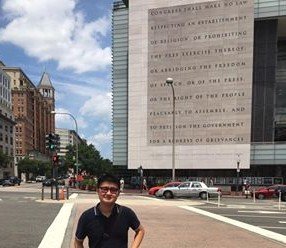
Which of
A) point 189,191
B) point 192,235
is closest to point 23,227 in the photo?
point 192,235

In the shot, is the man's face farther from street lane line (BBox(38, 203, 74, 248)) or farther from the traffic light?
the traffic light

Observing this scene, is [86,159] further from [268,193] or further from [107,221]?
[107,221]

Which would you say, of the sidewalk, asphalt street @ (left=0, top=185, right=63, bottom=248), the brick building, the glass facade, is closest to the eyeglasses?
the sidewalk

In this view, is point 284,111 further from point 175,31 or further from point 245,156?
point 175,31

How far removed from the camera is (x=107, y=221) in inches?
177

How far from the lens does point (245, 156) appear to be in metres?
69.3

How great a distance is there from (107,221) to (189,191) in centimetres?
3553

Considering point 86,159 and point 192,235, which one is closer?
point 192,235

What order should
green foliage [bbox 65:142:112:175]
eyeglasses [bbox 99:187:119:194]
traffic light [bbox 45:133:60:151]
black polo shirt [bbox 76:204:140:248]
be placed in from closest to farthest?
black polo shirt [bbox 76:204:140:248] < eyeglasses [bbox 99:187:119:194] < traffic light [bbox 45:133:60:151] < green foliage [bbox 65:142:112:175]

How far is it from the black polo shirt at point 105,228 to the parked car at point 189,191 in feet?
115

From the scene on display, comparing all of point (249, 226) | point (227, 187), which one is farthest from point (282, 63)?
point (249, 226)

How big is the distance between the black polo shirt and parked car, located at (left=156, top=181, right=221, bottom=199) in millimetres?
35009

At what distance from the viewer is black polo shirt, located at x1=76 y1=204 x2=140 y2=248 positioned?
4.46 m

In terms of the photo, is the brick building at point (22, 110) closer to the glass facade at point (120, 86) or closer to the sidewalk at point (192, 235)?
the glass facade at point (120, 86)
